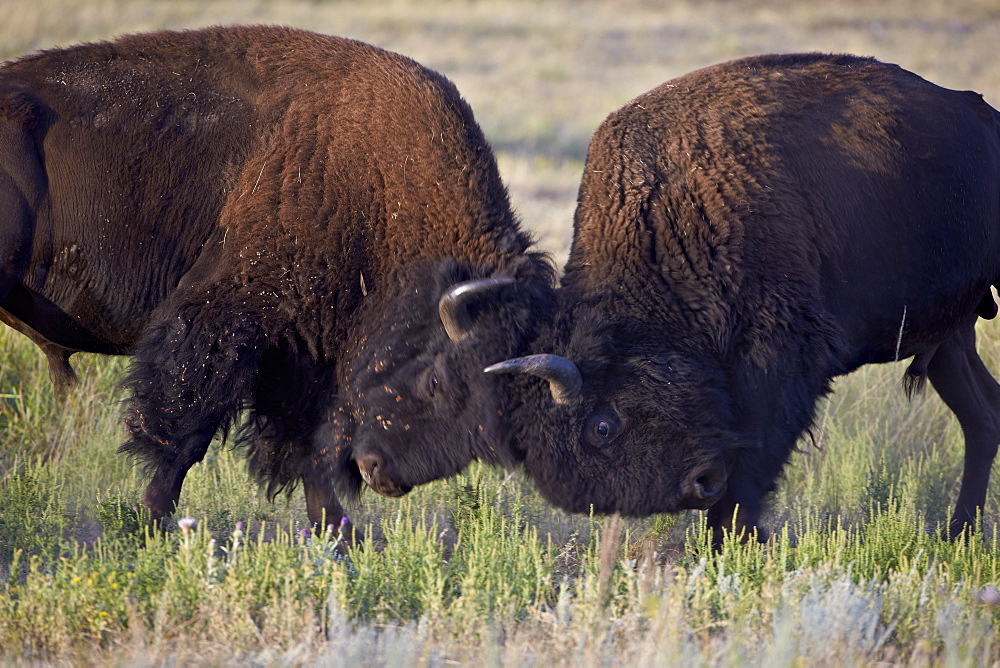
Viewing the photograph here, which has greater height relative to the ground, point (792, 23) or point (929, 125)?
point (792, 23)

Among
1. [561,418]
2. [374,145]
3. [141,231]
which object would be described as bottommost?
[561,418]

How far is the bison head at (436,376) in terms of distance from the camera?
4.86 m

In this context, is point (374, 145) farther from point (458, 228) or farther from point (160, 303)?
point (160, 303)

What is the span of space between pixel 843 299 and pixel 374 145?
7.64 ft

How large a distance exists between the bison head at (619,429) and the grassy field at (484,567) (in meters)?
0.22

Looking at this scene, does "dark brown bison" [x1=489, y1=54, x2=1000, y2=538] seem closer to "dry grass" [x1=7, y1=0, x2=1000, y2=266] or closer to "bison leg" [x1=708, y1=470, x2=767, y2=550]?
"bison leg" [x1=708, y1=470, x2=767, y2=550]

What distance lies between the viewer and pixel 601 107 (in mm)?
18672

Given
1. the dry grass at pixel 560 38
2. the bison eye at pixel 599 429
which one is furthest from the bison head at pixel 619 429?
the dry grass at pixel 560 38

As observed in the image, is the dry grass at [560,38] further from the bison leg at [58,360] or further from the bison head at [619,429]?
the bison head at [619,429]

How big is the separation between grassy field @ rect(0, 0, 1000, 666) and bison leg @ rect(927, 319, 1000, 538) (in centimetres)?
21

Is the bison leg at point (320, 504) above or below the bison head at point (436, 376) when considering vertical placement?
below

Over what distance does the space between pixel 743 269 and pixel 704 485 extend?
38.8 inches

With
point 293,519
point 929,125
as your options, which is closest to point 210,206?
point 293,519

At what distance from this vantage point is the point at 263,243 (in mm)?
5012
